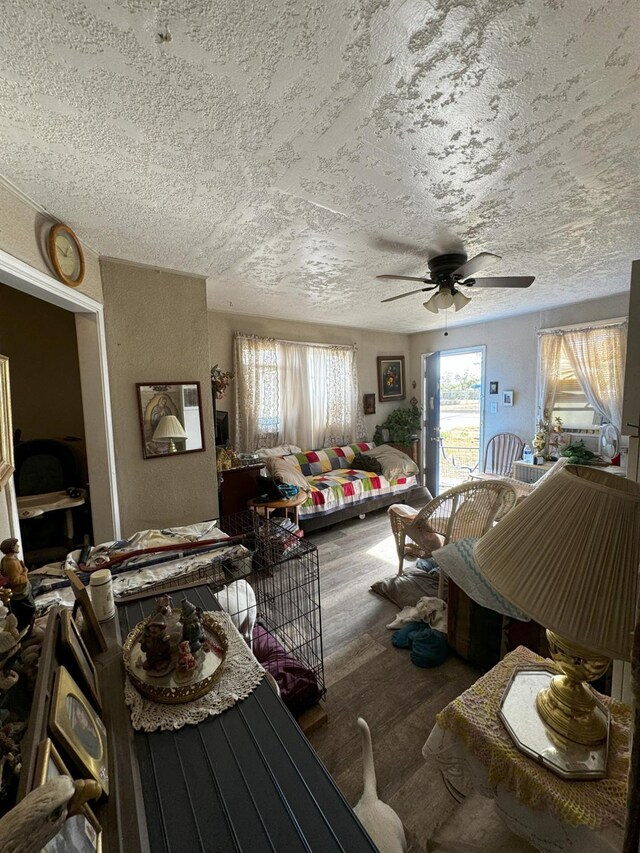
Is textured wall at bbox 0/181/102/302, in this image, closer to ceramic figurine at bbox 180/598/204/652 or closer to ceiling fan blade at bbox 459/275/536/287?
ceramic figurine at bbox 180/598/204/652

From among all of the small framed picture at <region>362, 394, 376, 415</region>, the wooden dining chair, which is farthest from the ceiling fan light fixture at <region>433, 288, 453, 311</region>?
Answer: the small framed picture at <region>362, 394, 376, 415</region>

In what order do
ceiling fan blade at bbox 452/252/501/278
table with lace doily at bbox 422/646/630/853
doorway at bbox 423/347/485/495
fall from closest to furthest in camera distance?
1. table with lace doily at bbox 422/646/630/853
2. ceiling fan blade at bbox 452/252/501/278
3. doorway at bbox 423/347/485/495

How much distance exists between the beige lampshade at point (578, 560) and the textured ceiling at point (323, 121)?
1.17 m

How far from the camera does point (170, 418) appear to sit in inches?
99.6

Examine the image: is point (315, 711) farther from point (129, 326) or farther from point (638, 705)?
point (129, 326)

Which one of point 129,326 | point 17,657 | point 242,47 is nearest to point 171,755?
point 17,657

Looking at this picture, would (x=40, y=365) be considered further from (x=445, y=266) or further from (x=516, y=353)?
(x=516, y=353)

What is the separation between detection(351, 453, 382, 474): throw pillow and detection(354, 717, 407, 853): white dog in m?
3.62

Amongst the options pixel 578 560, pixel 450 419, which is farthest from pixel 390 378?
pixel 578 560

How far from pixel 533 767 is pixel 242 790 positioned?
0.71 meters

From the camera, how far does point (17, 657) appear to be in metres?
0.73

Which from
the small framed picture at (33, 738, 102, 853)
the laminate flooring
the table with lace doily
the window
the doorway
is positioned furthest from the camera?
the doorway

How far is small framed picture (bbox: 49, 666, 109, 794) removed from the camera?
590 millimetres

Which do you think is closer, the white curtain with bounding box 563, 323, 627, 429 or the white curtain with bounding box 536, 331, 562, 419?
the white curtain with bounding box 563, 323, 627, 429
